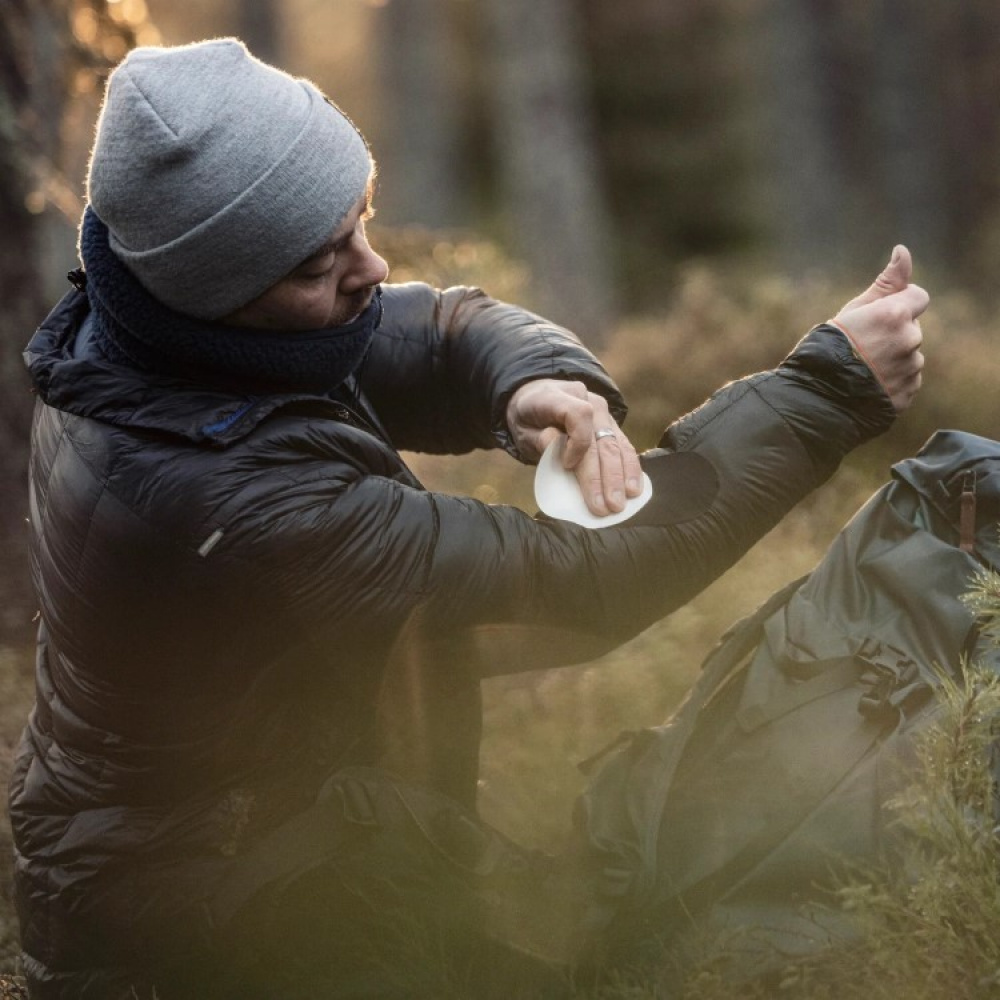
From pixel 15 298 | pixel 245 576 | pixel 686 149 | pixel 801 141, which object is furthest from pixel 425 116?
pixel 245 576

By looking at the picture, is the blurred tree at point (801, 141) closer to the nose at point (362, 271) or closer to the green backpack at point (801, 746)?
the green backpack at point (801, 746)

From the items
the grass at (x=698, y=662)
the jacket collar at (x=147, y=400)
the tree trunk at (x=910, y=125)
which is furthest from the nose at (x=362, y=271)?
the tree trunk at (x=910, y=125)

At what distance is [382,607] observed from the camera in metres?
2.10

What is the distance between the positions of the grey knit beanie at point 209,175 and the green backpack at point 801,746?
117 cm

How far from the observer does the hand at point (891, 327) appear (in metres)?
2.28

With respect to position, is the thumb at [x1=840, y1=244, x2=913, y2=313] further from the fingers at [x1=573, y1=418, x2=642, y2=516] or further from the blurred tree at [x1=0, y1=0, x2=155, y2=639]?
the blurred tree at [x1=0, y1=0, x2=155, y2=639]

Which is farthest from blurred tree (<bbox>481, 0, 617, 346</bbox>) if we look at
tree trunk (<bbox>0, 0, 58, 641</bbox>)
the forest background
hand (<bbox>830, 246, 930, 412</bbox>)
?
hand (<bbox>830, 246, 930, 412</bbox>)

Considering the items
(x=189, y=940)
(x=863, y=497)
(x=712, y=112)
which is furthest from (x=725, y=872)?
(x=712, y=112)

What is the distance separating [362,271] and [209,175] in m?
0.32

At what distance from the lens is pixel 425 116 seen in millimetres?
17094

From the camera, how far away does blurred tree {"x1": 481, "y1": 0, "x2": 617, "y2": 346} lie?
41.1ft

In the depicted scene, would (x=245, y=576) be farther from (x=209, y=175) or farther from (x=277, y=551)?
(x=209, y=175)

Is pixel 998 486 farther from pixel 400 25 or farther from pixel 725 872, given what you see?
pixel 400 25

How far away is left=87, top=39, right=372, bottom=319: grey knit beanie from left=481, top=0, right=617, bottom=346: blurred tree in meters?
10.0
